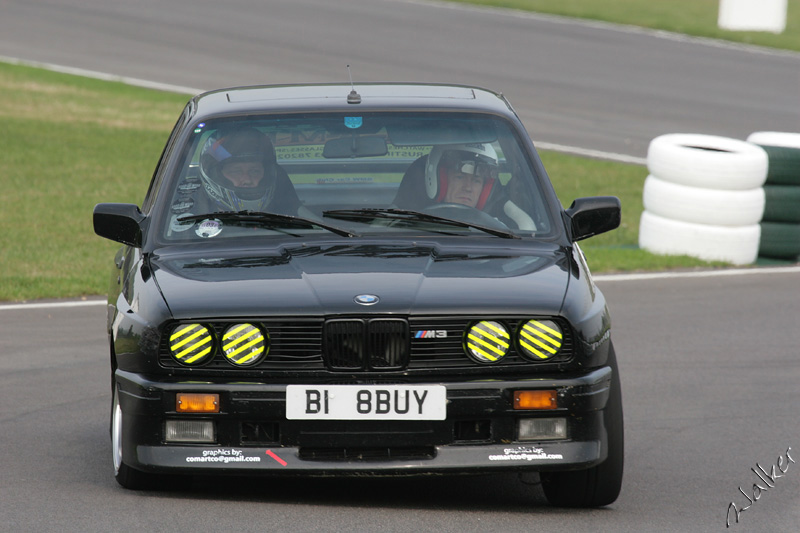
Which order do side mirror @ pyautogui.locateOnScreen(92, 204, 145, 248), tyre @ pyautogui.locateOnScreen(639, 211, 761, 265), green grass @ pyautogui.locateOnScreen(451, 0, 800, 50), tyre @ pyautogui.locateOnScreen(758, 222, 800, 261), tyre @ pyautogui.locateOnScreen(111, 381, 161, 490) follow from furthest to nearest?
1. green grass @ pyautogui.locateOnScreen(451, 0, 800, 50)
2. tyre @ pyautogui.locateOnScreen(758, 222, 800, 261)
3. tyre @ pyautogui.locateOnScreen(639, 211, 761, 265)
4. side mirror @ pyautogui.locateOnScreen(92, 204, 145, 248)
5. tyre @ pyautogui.locateOnScreen(111, 381, 161, 490)

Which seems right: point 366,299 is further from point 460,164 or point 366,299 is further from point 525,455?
point 460,164

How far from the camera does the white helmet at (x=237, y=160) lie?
250 inches

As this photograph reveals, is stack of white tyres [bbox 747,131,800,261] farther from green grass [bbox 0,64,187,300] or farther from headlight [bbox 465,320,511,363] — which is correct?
headlight [bbox 465,320,511,363]

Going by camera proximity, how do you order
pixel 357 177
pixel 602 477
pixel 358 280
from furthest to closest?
1. pixel 357 177
2. pixel 602 477
3. pixel 358 280

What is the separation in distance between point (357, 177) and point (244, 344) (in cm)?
153

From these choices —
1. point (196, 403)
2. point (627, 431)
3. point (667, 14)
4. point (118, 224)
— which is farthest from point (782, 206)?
point (667, 14)

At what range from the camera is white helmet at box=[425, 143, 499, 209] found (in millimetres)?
6398

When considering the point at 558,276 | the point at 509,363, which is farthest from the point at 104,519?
the point at 558,276

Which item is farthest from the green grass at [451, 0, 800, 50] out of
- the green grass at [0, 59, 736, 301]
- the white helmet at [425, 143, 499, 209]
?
the white helmet at [425, 143, 499, 209]

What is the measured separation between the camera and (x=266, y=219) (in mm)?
6148

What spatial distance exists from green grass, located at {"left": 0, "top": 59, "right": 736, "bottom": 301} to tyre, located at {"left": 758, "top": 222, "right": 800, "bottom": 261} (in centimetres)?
67

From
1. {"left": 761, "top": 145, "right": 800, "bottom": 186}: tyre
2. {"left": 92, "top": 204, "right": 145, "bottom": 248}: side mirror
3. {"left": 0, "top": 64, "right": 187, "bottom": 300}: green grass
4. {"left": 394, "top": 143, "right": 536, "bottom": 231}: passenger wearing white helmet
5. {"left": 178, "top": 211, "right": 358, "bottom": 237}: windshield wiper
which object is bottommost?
{"left": 0, "top": 64, "right": 187, "bottom": 300}: green grass

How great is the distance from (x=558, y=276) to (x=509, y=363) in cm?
54

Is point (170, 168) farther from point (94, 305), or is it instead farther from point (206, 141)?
point (94, 305)
